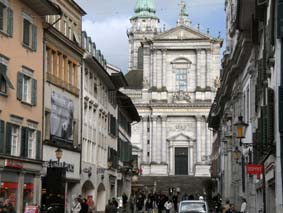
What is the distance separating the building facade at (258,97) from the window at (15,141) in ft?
31.3

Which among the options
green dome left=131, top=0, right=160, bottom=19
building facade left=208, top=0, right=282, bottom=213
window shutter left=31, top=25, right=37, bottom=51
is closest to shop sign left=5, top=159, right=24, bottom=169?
window shutter left=31, top=25, right=37, bottom=51

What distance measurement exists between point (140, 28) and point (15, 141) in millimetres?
130470

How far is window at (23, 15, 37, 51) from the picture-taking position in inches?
1410

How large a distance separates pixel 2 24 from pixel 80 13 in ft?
55.5

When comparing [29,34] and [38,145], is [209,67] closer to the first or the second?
[38,145]

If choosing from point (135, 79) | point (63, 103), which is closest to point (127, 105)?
point (63, 103)

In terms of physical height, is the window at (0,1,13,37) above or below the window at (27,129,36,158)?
above

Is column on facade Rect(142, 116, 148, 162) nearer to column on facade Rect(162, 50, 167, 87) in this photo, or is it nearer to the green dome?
column on facade Rect(162, 50, 167, 87)

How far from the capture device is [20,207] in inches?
1382

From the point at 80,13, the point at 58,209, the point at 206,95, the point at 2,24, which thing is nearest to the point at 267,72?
the point at 2,24

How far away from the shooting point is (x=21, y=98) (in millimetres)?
35125

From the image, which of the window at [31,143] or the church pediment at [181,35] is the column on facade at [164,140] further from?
the window at [31,143]

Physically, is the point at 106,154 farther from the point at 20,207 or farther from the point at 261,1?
the point at 261,1

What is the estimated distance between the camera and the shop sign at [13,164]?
32.6m
